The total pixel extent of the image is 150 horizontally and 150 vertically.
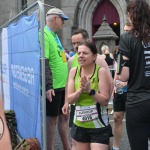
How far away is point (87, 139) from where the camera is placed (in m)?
4.12

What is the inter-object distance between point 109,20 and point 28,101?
18.7 meters

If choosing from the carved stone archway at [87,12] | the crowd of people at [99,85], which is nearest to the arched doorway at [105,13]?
the carved stone archway at [87,12]

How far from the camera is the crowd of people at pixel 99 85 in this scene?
3.46m

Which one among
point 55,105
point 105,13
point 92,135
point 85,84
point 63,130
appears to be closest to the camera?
point 85,84

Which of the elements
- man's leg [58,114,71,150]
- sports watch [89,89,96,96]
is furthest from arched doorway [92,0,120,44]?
sports watch [89,89,96,96]

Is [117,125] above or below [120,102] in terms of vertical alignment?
below

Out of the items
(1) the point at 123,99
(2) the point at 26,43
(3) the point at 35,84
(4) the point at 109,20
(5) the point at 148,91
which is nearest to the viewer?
(5) the point at 148,91

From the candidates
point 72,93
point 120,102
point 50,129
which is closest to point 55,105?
point 50,129

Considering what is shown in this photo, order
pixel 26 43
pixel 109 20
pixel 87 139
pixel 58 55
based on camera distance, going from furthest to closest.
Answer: pixel 109 20
pixel 58 55
pixel 26 43
pixel 87 139

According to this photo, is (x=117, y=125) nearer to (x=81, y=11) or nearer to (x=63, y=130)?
(x=63, y=130)

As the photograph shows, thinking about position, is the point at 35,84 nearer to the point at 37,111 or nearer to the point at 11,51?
the point at 37,111

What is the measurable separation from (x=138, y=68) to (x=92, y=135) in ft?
3.21

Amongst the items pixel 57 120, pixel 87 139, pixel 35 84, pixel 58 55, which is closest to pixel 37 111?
pixel 35 84

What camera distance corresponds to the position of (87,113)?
4.09 meters
